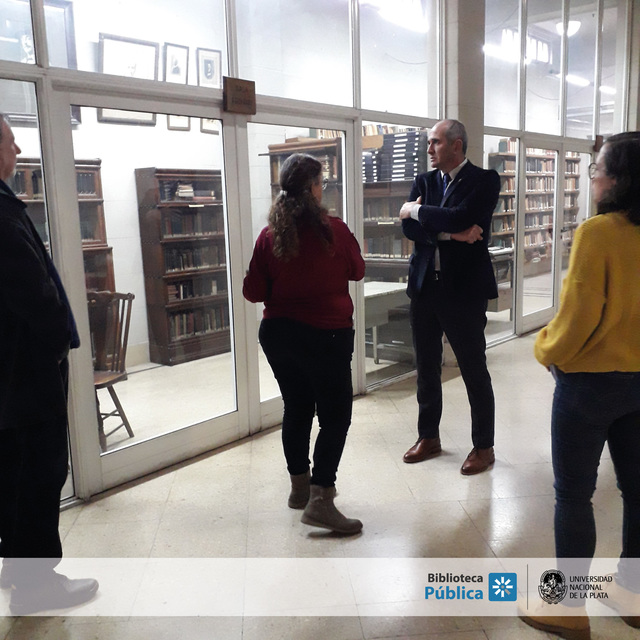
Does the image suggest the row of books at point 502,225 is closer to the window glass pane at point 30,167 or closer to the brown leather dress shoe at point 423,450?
the brown leather dress shoe at point 423,450

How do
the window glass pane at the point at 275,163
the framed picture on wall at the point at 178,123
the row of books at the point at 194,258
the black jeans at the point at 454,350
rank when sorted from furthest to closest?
the window glass pane at the point at 275,163, the row of books at the point at 194,258, the framed picture on wall at the point at 178,123, the black jeans at the point at 454,350

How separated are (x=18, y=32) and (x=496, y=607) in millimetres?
2818

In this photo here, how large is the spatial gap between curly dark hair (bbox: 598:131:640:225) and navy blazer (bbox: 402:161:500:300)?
1.20 m

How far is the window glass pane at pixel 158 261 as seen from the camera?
2.99 meters

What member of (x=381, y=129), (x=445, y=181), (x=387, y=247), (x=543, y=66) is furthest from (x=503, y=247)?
(x=445, y=181)

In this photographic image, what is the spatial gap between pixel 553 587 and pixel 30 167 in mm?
2567

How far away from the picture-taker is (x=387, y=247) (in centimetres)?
488

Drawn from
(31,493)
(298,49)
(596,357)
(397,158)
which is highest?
(298,49)

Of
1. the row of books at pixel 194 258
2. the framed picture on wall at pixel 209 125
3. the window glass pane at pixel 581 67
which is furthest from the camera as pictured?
the window glass pane at pixel 581 67

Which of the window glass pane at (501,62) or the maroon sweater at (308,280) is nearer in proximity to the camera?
the maroon sweater at (308,280)

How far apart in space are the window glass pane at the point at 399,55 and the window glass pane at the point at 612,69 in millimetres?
3679

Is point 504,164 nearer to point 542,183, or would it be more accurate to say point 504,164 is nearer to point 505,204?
point 505,204

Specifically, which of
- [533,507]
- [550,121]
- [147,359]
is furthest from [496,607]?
[550,121]

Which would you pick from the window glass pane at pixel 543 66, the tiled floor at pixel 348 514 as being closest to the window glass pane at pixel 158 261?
the tiled floor at pixel 348 514
